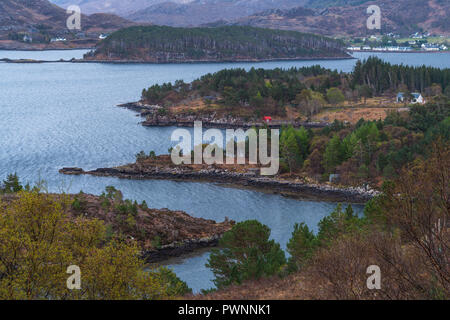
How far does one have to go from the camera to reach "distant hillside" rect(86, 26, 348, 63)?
138 meters

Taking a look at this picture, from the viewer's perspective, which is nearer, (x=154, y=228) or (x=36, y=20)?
(x=154, y=228)

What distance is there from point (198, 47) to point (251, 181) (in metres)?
106

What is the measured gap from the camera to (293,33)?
153375 millimetres

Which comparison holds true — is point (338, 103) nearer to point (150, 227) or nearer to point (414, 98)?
point (414, 98)

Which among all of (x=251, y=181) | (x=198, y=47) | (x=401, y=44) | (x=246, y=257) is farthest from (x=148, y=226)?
(x=401, y=44)

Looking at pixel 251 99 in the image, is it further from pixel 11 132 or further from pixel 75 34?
pixel 75 34

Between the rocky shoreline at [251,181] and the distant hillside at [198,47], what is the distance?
3802 inches

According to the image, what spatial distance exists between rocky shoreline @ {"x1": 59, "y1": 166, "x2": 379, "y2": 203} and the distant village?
129m

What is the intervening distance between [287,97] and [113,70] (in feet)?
215

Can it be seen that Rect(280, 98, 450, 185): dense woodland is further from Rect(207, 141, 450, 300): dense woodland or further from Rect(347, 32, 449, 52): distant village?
Rect(347, 32, 449, 52): distant village

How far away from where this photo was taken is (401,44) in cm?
16712

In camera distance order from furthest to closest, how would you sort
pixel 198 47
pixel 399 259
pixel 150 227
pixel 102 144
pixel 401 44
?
pixel 401 44, pixel 198 47, pixel 102 144, pixel 150 227, pixel 399 259

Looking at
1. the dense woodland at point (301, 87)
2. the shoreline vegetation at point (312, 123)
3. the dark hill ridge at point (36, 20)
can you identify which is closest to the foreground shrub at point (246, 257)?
the shoreline vegetation at point (312, 123)
